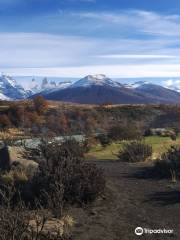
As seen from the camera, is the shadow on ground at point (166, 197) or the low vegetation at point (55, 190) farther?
the shadow on ground at point (166, 197)

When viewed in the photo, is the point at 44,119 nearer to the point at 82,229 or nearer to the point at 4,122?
the point at 4,122

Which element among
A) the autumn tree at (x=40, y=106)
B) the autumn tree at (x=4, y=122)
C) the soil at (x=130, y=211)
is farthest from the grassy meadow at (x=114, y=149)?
the autumn tree at (x=40, y=106)

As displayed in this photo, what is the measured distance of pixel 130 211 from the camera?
1252 centimetres

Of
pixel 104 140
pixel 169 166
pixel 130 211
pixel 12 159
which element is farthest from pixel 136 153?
pixel 130 211

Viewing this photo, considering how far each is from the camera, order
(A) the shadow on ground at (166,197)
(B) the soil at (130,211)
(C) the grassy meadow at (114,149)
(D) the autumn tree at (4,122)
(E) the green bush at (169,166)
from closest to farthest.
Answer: (B) the soil at (130,211) < (A) the shadow on ground at (166,197) < (E) the green bush at (169,166) < (C) the grassy meadow at (114,149) < (D) the autumn tree at (4,122)

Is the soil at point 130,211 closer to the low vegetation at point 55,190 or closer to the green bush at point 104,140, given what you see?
the low vegetation at point 55,190

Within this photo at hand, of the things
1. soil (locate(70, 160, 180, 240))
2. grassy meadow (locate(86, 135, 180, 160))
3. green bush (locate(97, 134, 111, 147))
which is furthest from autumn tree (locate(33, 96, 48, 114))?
soil (locate(70, 160, 180, 240))

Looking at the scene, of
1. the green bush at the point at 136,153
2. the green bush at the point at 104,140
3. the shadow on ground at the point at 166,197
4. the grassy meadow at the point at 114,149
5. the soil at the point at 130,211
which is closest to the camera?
the soil at the point at 130,211

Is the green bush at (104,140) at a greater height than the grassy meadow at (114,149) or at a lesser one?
lesser

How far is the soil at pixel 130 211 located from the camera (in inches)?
418

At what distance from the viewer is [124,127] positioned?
35.3m

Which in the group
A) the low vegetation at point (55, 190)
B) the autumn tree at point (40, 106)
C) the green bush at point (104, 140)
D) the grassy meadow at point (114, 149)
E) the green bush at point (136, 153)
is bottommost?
the autumn tree at point (40, 106)

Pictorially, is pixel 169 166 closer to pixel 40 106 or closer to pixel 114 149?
pixel 114 149

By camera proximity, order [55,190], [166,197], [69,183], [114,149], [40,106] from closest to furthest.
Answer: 1. [55,190]
2. [69,183]
3. [166,197]
4. [114,149]
5. [40,106]
